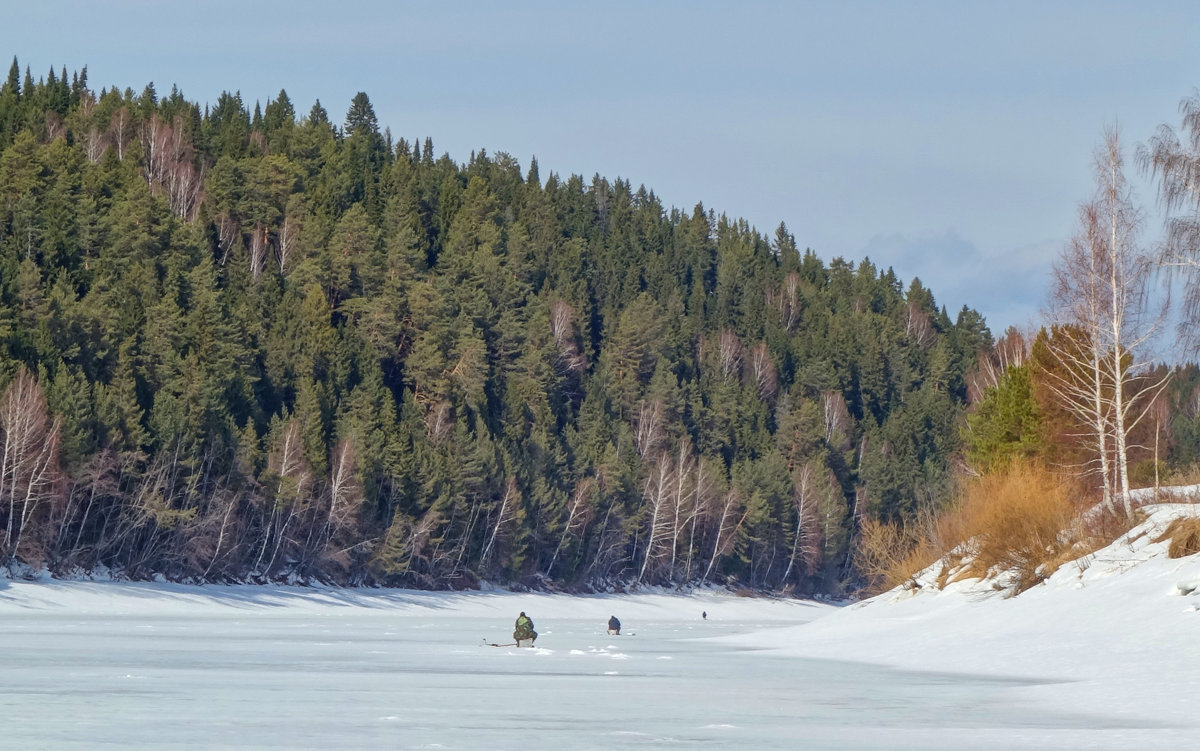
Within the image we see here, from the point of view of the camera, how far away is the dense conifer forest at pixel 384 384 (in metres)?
80.0

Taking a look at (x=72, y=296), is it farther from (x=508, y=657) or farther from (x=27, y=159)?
(x=508, y=657)

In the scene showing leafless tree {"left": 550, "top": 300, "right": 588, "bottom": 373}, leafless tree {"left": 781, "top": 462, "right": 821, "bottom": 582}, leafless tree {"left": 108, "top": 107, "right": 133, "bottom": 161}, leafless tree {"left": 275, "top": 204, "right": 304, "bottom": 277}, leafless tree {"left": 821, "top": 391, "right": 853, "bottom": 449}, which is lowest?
leafless tree {"left": 781, "top": 462, "right": 821, "bottom": 582}

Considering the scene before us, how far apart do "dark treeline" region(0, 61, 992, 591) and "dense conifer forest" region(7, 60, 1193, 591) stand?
0.29 meters

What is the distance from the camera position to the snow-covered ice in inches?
646

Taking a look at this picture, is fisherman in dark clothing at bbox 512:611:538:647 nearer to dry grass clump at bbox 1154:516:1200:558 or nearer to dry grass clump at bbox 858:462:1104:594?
dry grass clump at bbox 858:462:1104:594

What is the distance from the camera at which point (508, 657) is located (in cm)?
3300

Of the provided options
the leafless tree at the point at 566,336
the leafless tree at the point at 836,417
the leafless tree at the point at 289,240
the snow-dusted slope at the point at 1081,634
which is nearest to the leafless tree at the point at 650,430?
the leafless tree at the point at 566,336

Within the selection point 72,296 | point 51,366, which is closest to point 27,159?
point 72,296

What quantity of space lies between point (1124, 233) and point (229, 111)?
6620 inches

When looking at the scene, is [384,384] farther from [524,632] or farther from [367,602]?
[524,632]

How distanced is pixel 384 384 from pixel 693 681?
320ft

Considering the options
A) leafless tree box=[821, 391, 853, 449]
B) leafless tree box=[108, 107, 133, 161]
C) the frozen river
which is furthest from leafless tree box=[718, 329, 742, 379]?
the frozen river

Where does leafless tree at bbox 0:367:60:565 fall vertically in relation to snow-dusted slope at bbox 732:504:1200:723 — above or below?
above

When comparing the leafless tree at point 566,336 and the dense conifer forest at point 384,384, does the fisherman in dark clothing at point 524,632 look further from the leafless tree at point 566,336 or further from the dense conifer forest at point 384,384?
the leafless tree at point 566,336
